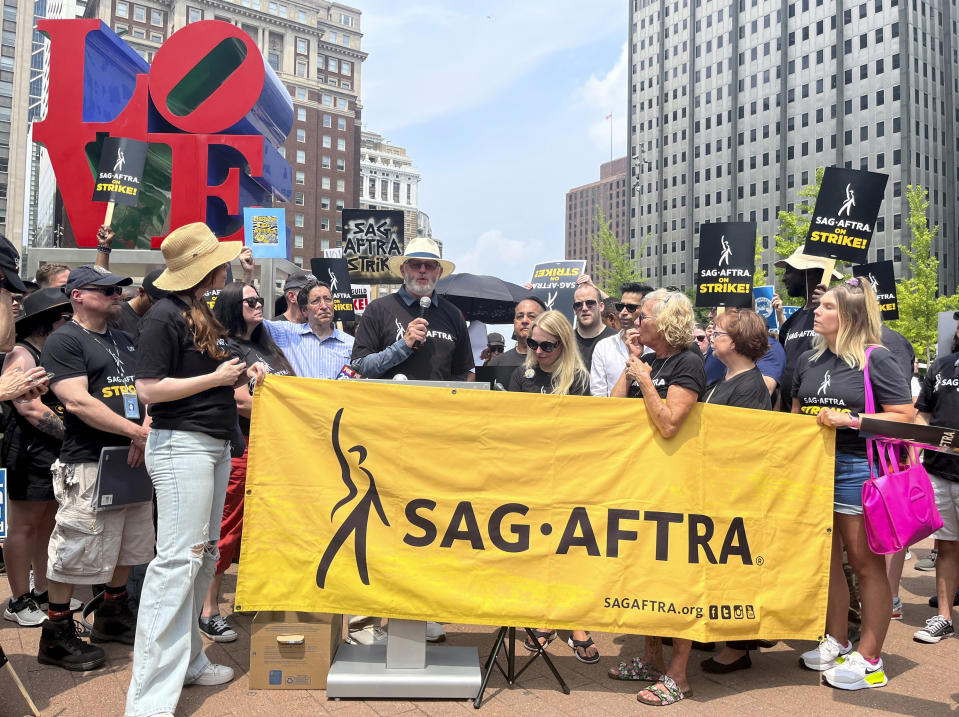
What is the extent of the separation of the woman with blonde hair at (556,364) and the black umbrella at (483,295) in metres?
7.84

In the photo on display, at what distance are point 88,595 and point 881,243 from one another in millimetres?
75892

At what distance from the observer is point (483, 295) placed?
12492mm

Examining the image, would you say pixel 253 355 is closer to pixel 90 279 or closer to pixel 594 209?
pixel 90 279

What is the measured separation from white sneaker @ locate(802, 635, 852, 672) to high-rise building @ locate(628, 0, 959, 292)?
71779 millimetres

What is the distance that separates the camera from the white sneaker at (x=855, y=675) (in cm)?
398

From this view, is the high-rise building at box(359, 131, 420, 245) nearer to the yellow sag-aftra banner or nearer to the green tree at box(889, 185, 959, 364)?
the green tree at box(889, 185, 959, 364)

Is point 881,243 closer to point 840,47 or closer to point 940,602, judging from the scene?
point 840,47

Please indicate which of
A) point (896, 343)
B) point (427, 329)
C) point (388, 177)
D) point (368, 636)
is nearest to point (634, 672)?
point (368, 636)

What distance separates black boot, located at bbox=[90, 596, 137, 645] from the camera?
4.46 m

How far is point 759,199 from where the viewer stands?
85312mm

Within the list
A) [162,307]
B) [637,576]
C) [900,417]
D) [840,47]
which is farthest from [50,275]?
[840,47]

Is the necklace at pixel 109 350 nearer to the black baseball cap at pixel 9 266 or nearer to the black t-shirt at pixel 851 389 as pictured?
the black baseball cap at pixel 9 266

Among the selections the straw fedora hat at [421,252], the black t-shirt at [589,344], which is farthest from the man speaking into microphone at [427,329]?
the black t-shirt at [589,344]

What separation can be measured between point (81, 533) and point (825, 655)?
170 inches
